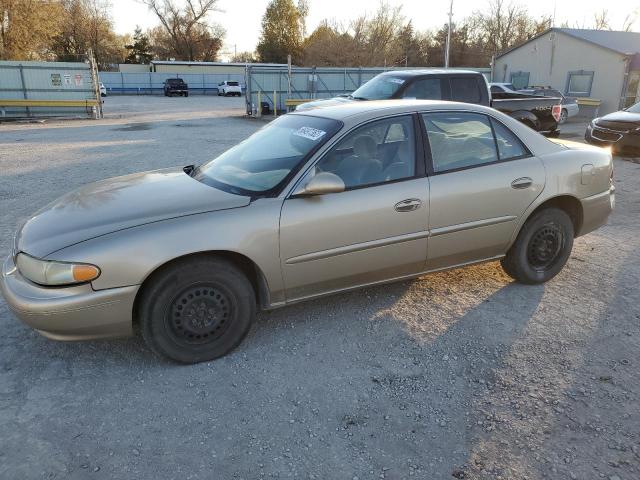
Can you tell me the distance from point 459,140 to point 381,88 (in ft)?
19.5

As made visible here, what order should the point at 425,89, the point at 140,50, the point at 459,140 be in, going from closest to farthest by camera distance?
1. the point at 459,140
2. the point at 425,89
3. the point at 140,50

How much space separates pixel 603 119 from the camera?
12180 millimetres

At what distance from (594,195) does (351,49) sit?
49637mm

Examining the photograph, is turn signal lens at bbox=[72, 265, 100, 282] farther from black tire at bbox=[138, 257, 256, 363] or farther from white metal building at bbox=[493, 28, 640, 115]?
white metal building at bbox=[493, 28, 640, 115]

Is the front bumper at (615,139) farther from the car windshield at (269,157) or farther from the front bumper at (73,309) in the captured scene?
the front bumper at (73,309)

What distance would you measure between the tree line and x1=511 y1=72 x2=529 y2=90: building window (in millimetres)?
22284

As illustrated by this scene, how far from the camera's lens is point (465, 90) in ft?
30.6

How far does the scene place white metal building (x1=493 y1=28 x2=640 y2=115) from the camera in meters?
22.5

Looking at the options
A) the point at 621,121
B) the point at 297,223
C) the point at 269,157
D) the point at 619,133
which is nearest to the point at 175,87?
the point at 621,121

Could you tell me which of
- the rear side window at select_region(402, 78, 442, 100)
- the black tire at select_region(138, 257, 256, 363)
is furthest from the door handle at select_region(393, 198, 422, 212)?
the rear side window at select_region(402, 78, 442, 100)

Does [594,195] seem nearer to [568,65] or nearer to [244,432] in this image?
[244,432]

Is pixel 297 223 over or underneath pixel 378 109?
underneath

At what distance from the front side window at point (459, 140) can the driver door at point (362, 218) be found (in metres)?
0.17

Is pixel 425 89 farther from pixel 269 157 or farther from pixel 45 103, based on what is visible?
pixel 45 103
